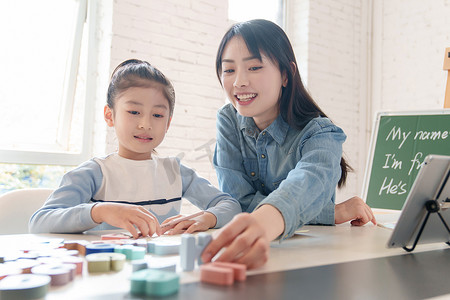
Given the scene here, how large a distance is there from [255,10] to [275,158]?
9.29 feet

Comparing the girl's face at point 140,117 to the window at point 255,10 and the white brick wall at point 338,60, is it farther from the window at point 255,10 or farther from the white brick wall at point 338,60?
the white brick wall at point 338,60

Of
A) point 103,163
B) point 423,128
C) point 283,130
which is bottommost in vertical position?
point 103,163

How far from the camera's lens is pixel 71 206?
1034 millimetres

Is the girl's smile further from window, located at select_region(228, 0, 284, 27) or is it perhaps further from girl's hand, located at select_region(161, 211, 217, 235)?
window, located at select_region(228, 0, 284, 27)

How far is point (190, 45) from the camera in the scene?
3.15 meters

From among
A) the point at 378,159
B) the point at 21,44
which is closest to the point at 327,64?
the point at 378,159

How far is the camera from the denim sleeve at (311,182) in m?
0.81

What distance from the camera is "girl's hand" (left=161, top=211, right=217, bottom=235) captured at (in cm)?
93

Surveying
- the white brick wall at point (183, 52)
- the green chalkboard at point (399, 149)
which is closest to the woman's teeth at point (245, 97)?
the green chalkboard at point (399, 149)

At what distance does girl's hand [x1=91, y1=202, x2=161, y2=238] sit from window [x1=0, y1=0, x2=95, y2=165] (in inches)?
72.7

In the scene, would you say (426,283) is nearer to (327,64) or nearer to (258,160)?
(258,160)

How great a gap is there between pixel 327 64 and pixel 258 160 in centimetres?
299

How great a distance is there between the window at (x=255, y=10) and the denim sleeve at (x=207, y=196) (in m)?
2.55

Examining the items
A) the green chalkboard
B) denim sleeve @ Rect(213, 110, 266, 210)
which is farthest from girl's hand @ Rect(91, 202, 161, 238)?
the green chalkboard
